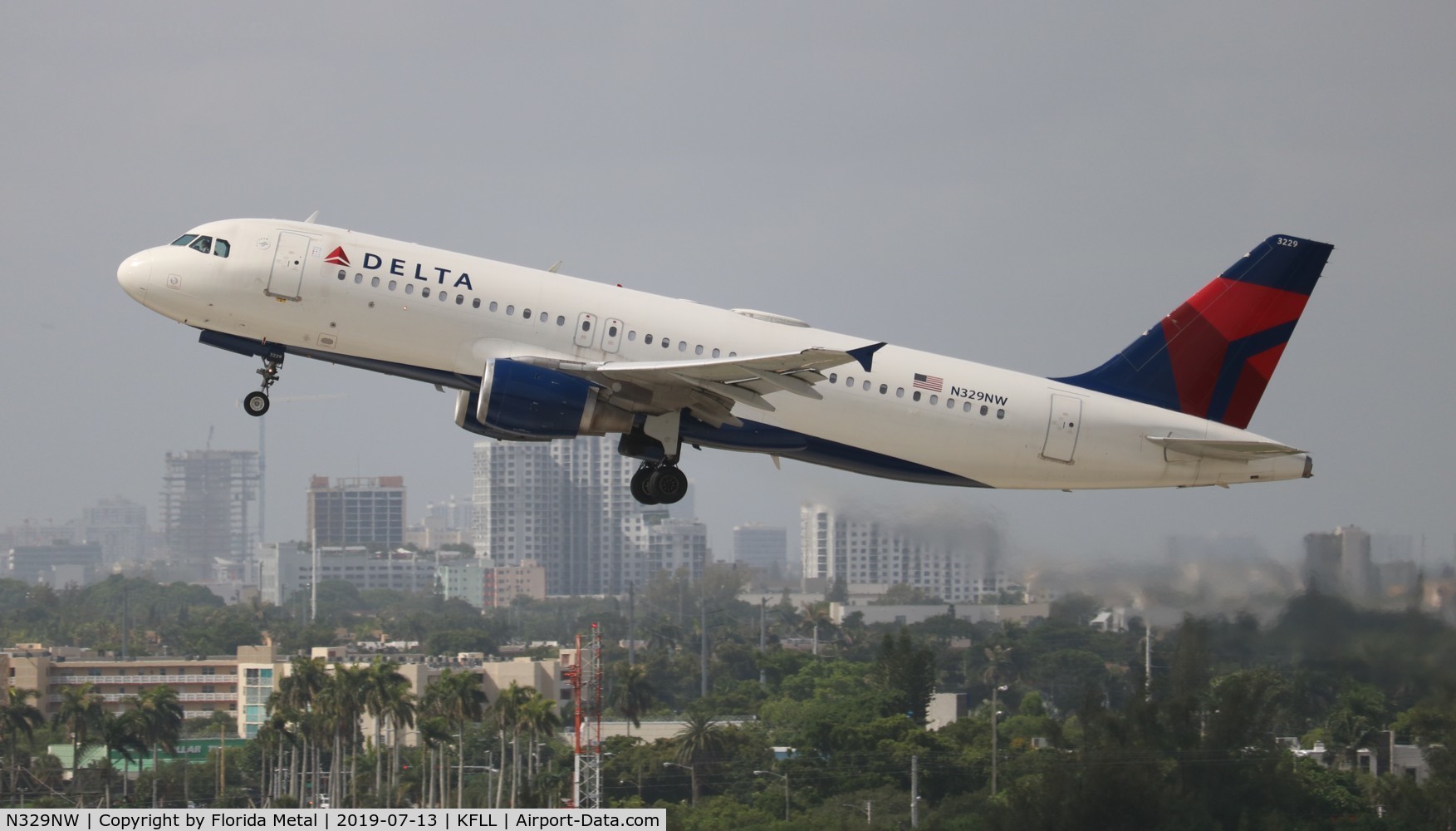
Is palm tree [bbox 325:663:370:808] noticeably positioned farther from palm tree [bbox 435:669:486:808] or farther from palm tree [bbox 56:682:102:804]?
palm tree [bbox 56:682:102:804]

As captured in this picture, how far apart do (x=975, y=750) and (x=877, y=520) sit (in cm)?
2316

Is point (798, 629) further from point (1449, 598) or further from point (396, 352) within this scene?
point (396, 352)

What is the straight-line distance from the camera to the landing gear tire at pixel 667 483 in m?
36.1

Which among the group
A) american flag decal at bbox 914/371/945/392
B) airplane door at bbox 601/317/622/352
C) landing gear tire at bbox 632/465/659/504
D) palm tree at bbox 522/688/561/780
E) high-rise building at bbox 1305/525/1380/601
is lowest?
palm tree at bbox 522/688/561/780

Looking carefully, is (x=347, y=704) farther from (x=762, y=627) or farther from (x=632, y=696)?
(x=762, y=627)

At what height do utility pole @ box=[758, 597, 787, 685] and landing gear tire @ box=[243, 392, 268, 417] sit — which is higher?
landing gear tire @ box=[243, 392, 268, 417]

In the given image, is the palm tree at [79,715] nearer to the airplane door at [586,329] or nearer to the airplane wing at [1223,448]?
the airplane door at [586,329]

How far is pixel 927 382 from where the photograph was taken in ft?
118

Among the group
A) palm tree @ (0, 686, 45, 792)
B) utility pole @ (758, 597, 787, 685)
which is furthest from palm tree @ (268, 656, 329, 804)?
utility pole @ (758, 597, 787, 685)

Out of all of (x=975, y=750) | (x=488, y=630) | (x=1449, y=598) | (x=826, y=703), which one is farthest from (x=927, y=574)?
(x=488, y=630)

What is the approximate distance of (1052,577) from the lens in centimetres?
4719

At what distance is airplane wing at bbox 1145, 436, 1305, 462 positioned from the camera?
1435 inches

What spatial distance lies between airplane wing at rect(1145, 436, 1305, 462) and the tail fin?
119cm

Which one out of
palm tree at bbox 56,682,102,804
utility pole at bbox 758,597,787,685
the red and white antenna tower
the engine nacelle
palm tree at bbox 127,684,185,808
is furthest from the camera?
utility pole at bbox 758,597,787,685
